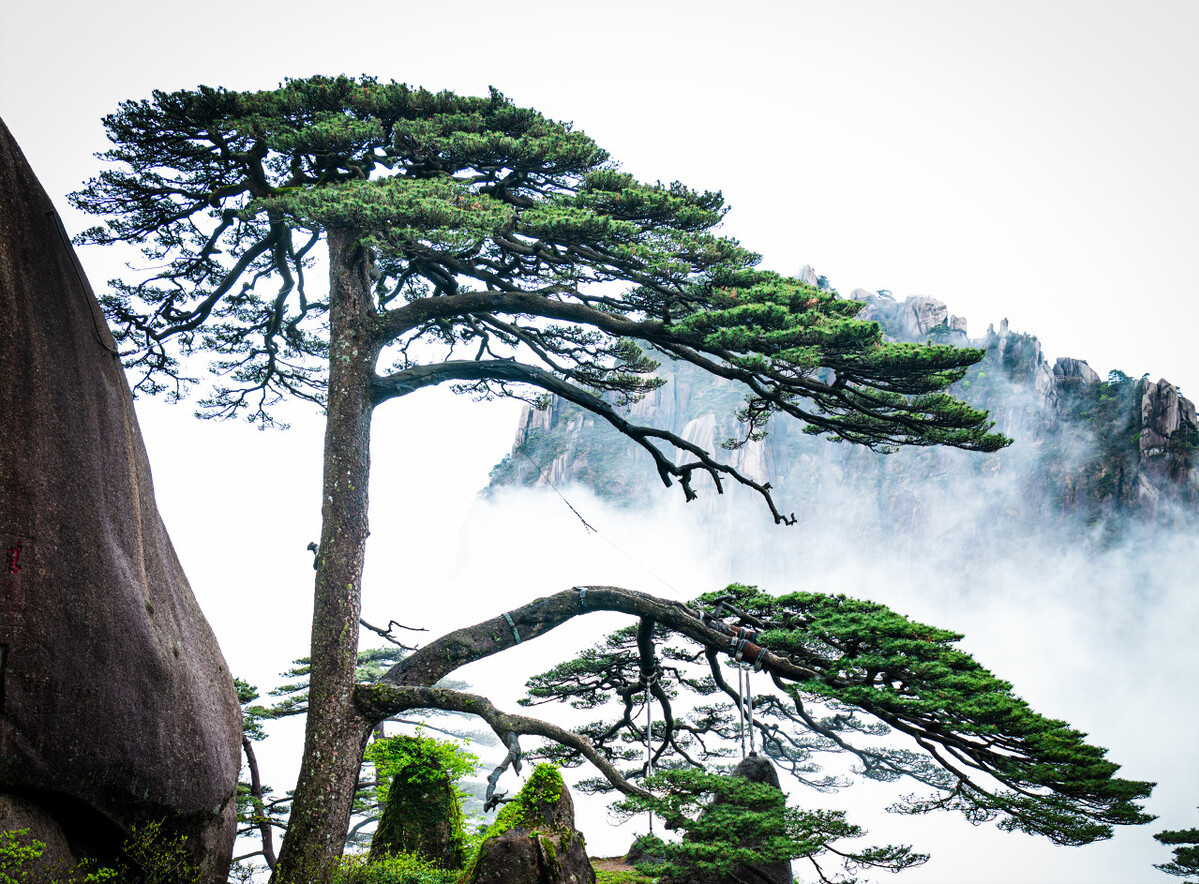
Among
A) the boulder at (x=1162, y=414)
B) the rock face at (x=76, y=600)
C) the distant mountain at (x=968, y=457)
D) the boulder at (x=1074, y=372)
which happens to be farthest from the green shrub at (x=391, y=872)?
the boulder at (x=1074, y=372)

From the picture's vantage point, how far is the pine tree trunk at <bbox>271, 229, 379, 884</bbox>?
5.84m

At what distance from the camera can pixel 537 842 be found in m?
5.27

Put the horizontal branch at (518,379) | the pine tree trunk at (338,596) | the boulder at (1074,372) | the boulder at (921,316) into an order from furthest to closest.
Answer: the boulder at (921,316) → the boulder at (1074,372) → the horizontal branch at (518,379) → the pine tree trunk at (338,596)

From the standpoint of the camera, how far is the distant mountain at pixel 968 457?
93.4ft

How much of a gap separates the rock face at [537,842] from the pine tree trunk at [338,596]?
51.7 inches

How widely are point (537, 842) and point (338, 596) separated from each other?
8.52 feet

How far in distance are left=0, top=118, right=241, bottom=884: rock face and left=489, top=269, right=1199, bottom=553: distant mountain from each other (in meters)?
21.8

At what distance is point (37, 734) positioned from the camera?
386 centimetres

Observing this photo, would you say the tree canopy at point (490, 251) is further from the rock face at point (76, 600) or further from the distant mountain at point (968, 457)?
the distant mountain at point (968, 457)

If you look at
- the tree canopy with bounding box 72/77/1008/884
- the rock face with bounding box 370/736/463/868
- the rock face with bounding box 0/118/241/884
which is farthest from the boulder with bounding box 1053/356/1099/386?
the rock face with bounding box 0/118/241/884

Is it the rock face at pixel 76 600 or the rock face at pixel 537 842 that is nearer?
the rock face at pixel 76 600

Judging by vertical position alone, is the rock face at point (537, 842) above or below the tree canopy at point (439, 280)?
below

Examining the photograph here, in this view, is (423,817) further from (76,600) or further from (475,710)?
(76,600)

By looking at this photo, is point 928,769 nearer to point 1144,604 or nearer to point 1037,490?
point 1144,604
